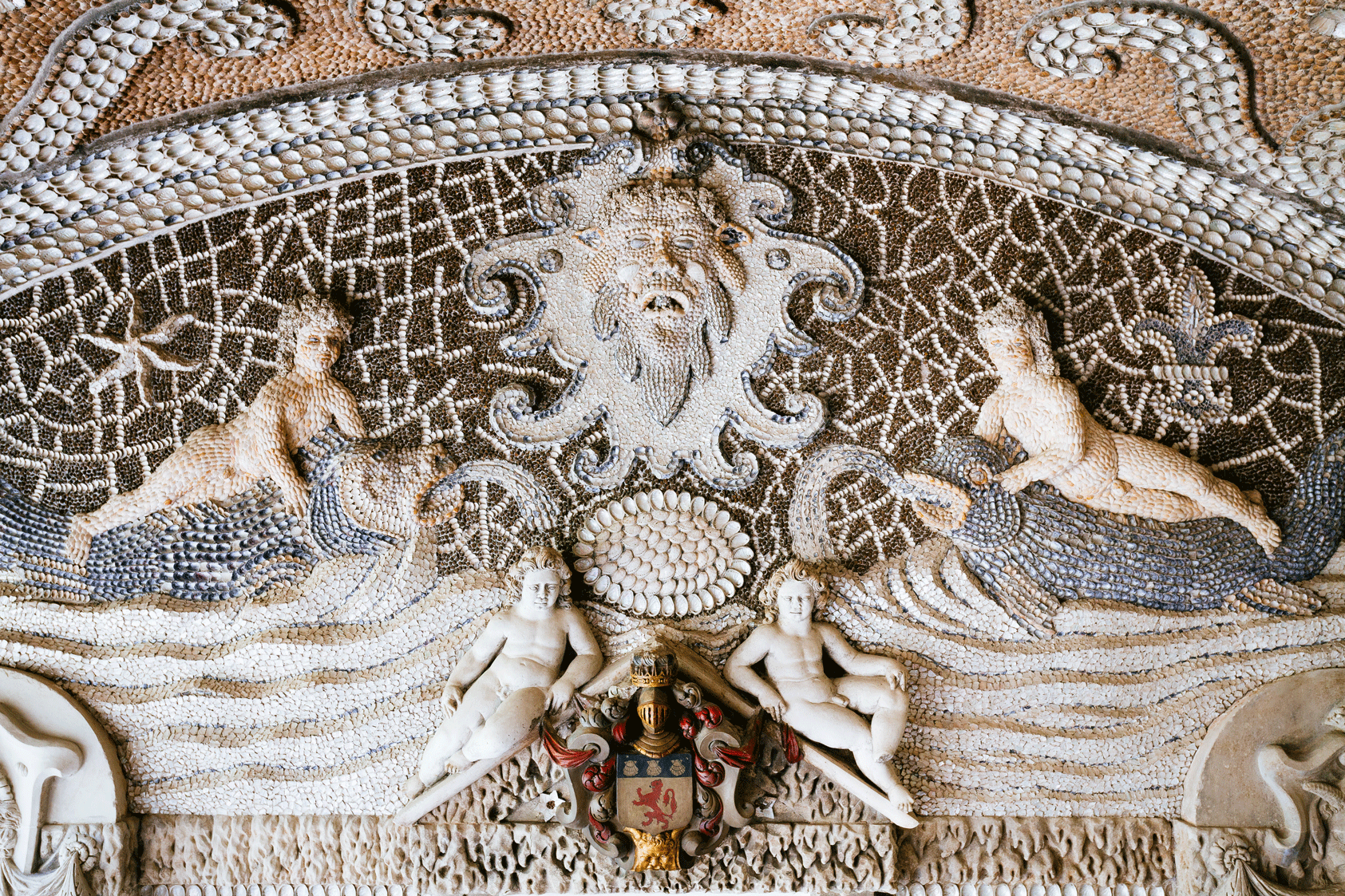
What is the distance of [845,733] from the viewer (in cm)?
270

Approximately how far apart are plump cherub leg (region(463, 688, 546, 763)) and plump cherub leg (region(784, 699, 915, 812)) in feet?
2.22

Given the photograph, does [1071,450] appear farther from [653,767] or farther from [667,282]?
[653,767]

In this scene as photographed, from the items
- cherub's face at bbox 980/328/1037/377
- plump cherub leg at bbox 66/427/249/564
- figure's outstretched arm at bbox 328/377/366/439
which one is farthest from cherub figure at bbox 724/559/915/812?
plump cherub leg at bbox 66/427/249/564

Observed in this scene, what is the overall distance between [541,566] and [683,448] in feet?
1.71

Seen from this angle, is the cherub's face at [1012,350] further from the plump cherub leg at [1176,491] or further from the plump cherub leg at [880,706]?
the plump cherub leg at [880,706]

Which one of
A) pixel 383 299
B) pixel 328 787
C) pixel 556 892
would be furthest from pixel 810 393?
pixel 328 787

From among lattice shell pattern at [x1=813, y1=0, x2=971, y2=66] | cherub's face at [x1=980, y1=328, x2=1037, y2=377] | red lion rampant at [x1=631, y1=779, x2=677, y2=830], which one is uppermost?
lattice shell pattern at [x1=813, y1=0, x2=971, y2=66]

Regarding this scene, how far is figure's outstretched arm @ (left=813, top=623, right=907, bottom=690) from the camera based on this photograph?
2.77 meters

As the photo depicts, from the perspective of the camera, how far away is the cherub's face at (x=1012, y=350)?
2.83 meters

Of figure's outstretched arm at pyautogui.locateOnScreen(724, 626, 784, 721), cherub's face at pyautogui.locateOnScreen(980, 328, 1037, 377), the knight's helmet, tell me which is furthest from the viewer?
cherub's face at pyautogui.locateOnScreen(980, 328, 1037, 377)

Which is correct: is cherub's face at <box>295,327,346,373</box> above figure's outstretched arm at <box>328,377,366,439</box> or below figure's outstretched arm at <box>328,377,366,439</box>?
above

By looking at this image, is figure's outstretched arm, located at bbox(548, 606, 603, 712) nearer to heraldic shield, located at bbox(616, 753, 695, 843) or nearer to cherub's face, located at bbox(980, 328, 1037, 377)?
heraldic shield, located at bbox(616, 753, 695, 843)

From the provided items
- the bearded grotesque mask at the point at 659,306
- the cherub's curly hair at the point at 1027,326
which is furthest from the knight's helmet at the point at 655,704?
the cherub's curly hair at the point at 1027,326

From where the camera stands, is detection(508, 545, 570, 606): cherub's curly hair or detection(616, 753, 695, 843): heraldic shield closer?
detection(616, 753, 695, 843): heraldic shield
